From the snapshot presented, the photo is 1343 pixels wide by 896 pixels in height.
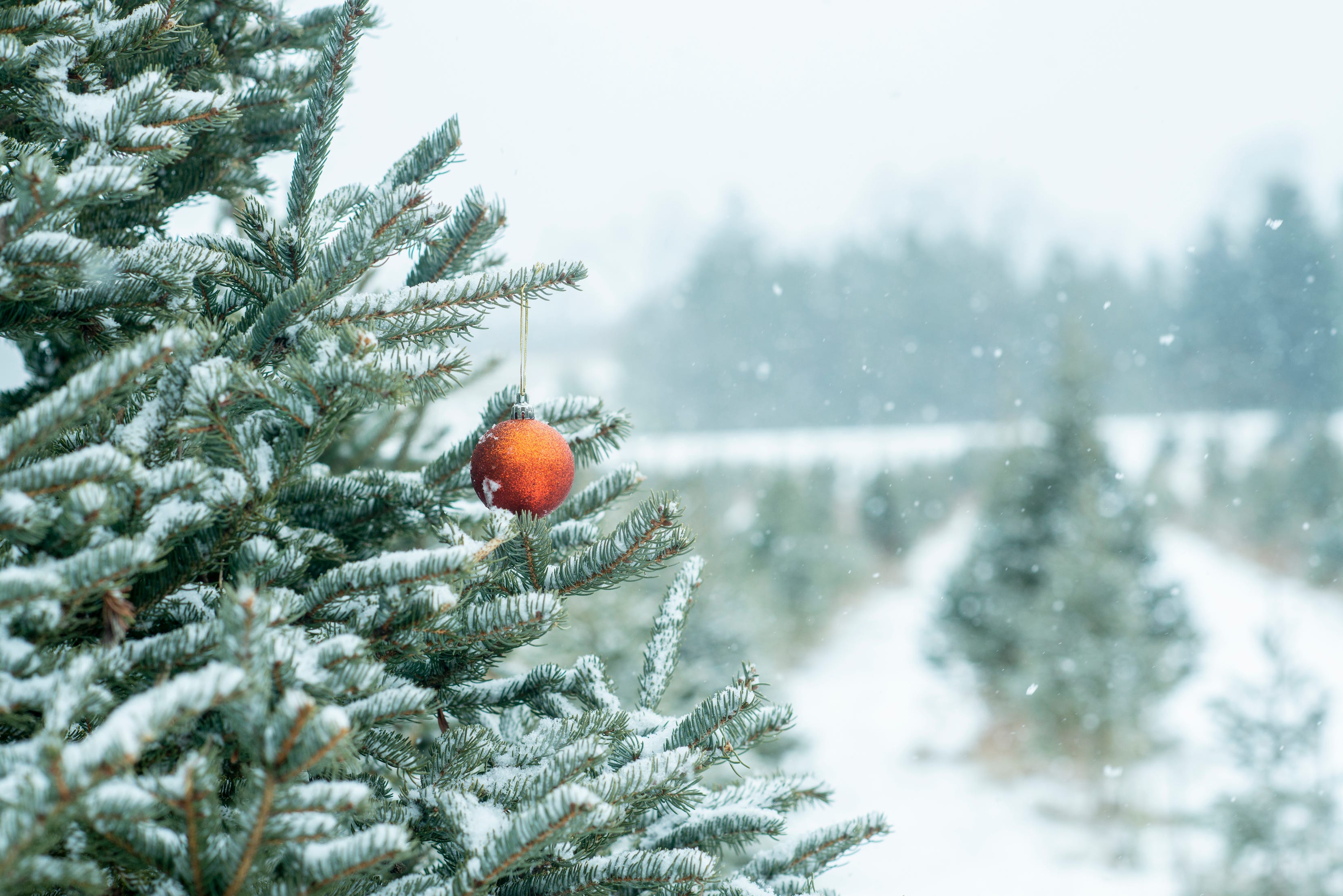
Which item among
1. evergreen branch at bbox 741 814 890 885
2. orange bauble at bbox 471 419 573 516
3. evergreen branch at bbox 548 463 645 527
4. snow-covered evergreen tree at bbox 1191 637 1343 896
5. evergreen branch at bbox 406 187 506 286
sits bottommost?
evergreen branch at bbox 741 814 890 885

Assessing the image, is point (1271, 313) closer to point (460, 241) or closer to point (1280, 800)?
point (1280, 800)

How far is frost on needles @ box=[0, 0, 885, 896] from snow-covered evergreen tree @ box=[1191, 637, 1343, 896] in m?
3.89

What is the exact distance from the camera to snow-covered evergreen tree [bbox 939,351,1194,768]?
4.56 metres

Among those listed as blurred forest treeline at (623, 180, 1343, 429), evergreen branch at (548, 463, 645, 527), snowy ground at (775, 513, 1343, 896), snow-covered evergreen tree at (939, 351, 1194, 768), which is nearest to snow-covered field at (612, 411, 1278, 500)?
blurred forest treeline at (623, 180, 1343, 429)

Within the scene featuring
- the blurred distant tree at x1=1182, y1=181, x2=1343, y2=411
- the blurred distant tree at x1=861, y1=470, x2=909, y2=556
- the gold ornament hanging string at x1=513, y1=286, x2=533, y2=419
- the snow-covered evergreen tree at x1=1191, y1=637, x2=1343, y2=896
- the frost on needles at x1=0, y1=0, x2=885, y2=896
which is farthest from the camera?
the blurred distant tree at x1=861, y1=470, x2=909, y2=556

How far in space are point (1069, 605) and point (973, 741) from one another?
161cm

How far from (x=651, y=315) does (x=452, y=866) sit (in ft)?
24.9

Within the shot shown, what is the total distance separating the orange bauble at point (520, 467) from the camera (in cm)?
61

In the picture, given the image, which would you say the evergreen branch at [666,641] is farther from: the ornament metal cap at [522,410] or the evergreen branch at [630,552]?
the ornament metal cap at [522,410]

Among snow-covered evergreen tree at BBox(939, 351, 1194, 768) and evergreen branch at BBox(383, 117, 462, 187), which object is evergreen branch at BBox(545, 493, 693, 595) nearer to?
evergreen branch at BBox(383, 117, 462, 187)

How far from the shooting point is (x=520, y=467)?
2.00 feet

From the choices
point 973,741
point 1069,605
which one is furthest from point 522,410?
point 973,741

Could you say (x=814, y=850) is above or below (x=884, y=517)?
below

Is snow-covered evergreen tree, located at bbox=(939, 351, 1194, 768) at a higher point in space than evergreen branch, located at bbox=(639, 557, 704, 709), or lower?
higher
